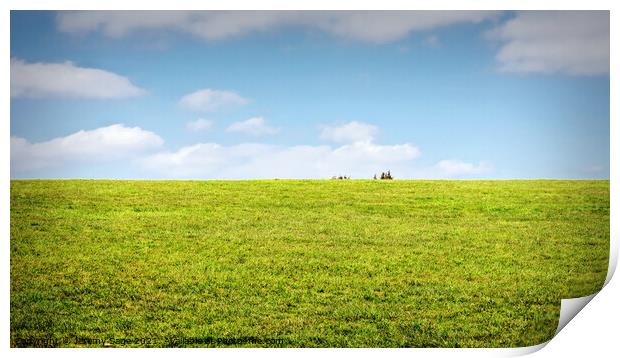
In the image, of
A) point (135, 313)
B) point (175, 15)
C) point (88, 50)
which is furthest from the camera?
point (175, 15)

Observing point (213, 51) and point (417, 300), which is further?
point (213, 51)

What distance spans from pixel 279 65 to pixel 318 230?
2485mm

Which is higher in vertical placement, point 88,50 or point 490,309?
point 88,50

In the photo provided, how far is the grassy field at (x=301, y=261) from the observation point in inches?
240

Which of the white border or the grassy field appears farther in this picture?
the grassy field

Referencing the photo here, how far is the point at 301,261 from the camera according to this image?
26.3 ft

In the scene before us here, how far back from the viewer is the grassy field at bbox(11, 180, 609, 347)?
6094 mm

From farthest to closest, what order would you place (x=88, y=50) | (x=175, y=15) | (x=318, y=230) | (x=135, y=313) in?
(x=318, y=230), (x=175, y=15), (x=88, y=50), (x=135, y=313)

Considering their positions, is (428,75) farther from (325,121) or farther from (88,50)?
(88,50)

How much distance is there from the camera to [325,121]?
28.6ft

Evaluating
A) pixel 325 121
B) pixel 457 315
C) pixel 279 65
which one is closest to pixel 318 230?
pixel 325 121
